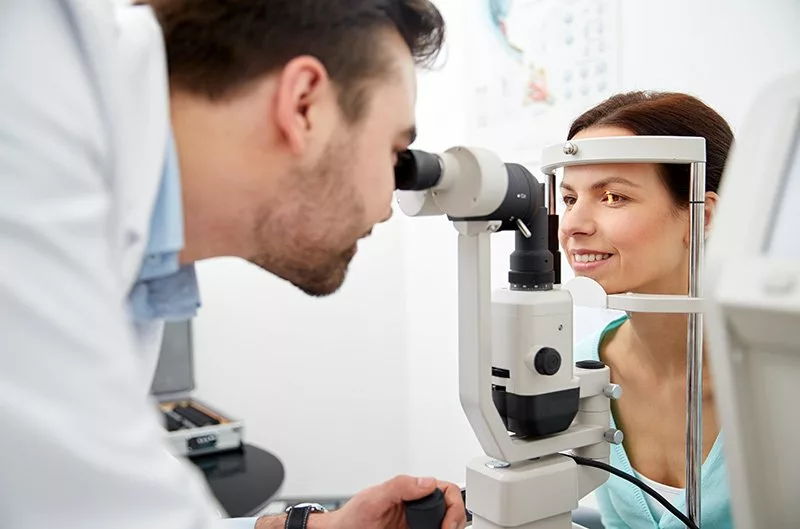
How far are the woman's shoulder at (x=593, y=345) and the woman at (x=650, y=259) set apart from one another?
0.35 ft

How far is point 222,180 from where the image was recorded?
0.73 m

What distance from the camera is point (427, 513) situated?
2.93 ft

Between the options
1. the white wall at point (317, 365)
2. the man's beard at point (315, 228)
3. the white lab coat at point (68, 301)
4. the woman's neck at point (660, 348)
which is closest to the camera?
the white lab coat at point (68, 301)

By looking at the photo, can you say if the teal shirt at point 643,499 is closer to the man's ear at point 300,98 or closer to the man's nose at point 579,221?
the man's nose at point 579,221

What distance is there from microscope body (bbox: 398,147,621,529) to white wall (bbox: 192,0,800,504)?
159 cm

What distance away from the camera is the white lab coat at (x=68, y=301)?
0.47 metres

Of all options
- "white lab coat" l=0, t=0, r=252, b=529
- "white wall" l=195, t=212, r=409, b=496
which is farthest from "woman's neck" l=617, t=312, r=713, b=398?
"white wall" l=195, t=212, r=409, b=496

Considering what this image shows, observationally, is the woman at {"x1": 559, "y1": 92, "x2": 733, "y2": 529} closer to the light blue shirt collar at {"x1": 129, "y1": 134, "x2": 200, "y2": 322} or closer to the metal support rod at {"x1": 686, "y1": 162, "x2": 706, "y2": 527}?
the metal support rod at {"x1": 686, "y1": 162, "x2": 706, "y2": 527}

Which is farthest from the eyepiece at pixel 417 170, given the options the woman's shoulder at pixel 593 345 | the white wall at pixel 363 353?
the white wall at pixel 363 353

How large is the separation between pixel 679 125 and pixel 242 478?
4.29 ft

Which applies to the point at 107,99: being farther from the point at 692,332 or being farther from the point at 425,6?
the point at 692,332

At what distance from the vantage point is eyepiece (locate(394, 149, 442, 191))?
31.9 inches

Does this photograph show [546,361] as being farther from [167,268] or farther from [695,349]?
[167,268]

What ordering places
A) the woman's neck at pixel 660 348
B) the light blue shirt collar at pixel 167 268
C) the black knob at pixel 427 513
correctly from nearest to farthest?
the light blue shirt collar at pixel 167 268 → the black knob at pixel 427 513 → the woman's neck at pixel 660 348
